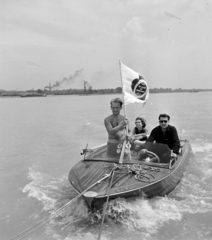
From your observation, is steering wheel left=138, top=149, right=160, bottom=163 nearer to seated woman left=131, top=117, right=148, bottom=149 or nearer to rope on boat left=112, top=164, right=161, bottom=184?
rope on boat left=112, top=164, right=161, bottom=184

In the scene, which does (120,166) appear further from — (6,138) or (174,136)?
(6,138)

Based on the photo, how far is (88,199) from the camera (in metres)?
4.39

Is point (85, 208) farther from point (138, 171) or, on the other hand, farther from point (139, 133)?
point (139, 133)

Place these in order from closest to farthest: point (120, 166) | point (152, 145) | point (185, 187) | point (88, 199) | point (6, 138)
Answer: point (88, 199) < point (120, 166) < point (152, 145) < point (185, 187) < point (6, 138)

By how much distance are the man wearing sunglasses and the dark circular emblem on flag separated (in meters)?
0.90

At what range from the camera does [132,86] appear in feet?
22.2

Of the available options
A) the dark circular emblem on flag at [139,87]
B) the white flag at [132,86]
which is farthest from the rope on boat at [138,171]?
the dark circular emblem on flag at [139,87]

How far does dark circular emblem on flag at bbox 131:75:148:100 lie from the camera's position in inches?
267

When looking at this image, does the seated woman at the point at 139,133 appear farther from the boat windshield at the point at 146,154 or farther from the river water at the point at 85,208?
the river water at the point at 85,208

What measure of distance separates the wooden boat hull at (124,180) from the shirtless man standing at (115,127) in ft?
1.13

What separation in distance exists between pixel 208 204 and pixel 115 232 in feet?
7.81

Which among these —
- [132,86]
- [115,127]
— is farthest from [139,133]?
[115,127]

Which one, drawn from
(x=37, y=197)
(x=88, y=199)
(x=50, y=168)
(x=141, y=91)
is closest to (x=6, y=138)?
(x=50, y=168)

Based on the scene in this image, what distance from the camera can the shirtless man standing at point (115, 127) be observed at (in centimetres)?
600
